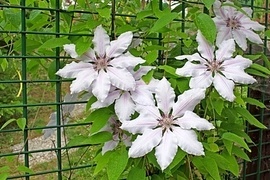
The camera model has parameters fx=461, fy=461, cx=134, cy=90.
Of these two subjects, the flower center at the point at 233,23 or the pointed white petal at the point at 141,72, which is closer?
the pointed white petal at the point at 141,72

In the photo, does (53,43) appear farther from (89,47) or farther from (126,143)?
(126,143)

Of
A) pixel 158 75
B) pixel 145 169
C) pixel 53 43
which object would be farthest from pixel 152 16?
pixel 145 169

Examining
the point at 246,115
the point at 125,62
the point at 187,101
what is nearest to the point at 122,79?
the point at 125,62

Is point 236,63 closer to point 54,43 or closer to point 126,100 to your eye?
point 126,100

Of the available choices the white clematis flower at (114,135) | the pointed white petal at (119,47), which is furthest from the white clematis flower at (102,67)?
the white clematis flower at (114,135)

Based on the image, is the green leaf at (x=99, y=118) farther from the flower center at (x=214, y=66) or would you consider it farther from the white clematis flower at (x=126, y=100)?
the flower center at (x=214, y=66)

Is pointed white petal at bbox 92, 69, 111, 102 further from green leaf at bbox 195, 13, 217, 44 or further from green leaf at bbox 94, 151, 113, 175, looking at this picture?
green leaf at bbox 195, 13, 217, 44

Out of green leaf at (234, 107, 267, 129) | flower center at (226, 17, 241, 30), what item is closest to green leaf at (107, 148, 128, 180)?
green leaf at (234, 107, 267, 129)
